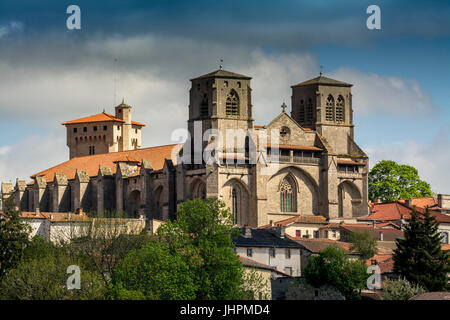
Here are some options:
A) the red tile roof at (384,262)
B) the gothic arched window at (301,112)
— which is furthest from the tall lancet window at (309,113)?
the red tile roof at (384,262)

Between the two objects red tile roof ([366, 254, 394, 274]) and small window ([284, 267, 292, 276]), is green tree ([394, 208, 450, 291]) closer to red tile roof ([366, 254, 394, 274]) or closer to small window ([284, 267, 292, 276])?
red tile roof ([366, 254, 394, 274])

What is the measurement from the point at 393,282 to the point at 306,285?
5.92 meters

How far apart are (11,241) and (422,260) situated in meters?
26.6

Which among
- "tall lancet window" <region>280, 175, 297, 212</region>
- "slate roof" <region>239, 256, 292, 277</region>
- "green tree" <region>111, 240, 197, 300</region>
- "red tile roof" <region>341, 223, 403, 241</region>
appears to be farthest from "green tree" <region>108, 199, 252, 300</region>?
"tall lancet window" <region>280, 175, 297, 212</region>

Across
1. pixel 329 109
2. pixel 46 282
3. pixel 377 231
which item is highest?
pixel 329 109

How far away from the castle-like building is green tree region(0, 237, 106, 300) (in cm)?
3107

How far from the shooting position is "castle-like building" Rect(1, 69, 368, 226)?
110188mm

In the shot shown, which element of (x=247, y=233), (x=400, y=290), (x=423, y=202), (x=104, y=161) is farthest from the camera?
(x=104, y=161)

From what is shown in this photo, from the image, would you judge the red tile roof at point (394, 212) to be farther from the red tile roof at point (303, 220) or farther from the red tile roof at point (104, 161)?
the red tile roof at point (104, 161)

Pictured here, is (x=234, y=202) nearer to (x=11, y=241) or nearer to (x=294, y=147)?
(x=294, y=147)

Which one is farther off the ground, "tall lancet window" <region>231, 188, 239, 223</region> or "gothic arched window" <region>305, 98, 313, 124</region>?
"gothic arched window" <region>305, 98, 313, 124</region>

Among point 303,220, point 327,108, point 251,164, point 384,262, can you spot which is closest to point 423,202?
point 327,108

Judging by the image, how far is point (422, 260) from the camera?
8431cm
